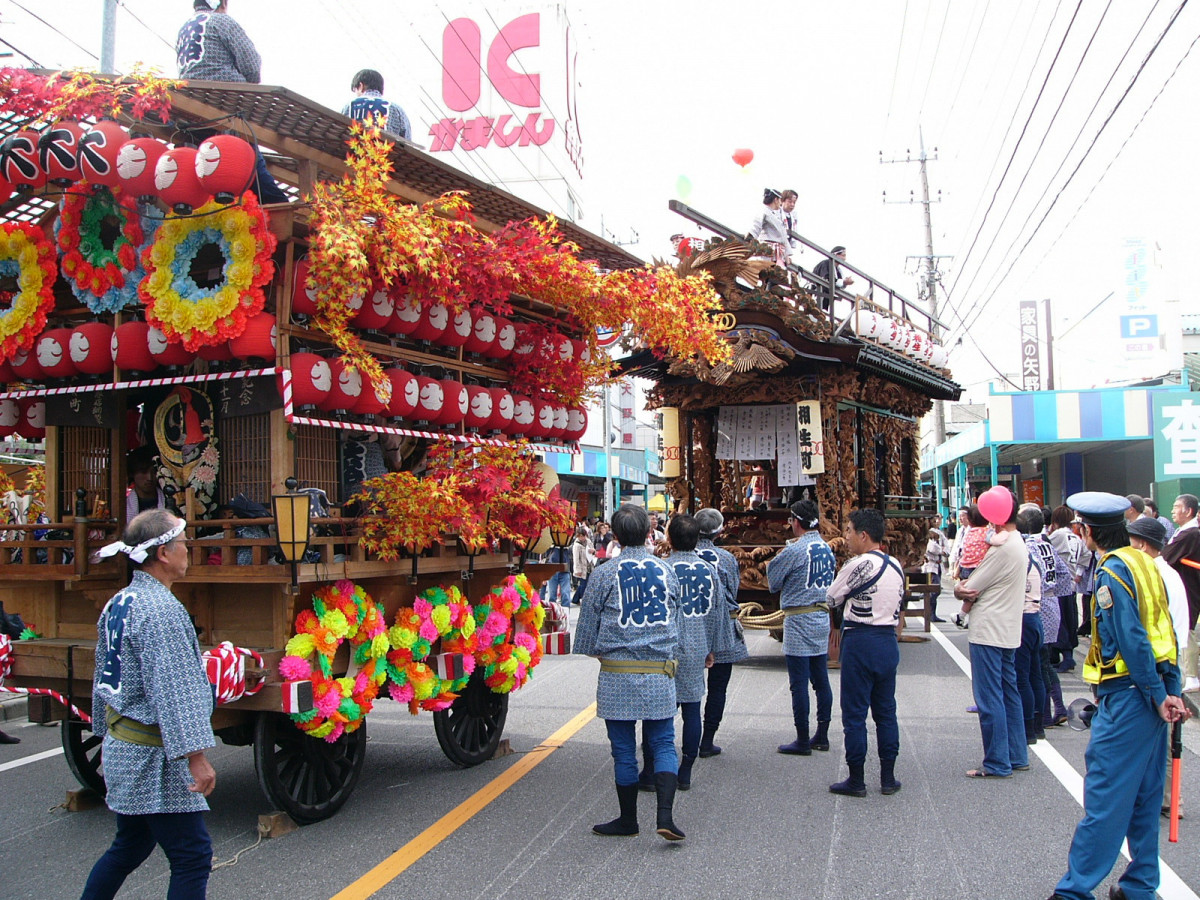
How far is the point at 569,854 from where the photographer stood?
483cm

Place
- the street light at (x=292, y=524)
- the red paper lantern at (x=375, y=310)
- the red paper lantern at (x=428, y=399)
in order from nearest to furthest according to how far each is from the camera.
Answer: the street light at (x=292, y=524), the red paper lantern at (x=375, y=310), the red paper lantern at (x=428, y=399)

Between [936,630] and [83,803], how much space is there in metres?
13.1

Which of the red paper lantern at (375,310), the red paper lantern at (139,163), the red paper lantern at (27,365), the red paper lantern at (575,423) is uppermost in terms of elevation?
the red paper lantern at (139,163)

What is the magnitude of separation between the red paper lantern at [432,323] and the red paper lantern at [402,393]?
0.33m

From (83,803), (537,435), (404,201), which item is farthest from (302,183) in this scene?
(83,803)

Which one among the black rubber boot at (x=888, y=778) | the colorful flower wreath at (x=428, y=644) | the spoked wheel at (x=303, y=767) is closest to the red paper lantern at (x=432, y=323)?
the colorful flower wreath at (x=428, y=644)

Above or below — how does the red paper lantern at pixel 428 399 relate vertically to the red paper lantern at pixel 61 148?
below

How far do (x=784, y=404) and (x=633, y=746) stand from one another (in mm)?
7912

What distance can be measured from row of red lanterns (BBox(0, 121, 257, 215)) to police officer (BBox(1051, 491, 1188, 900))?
4.72m

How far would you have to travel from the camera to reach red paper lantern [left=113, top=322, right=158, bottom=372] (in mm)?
5531

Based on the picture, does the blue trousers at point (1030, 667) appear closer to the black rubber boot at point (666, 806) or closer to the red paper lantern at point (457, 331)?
the black rubber boot at point (666, 806)

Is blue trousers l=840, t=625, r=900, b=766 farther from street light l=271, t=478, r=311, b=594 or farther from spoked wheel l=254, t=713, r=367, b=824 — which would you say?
street light l=271, t=478, r=311, b=594

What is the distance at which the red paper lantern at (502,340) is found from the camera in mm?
6996

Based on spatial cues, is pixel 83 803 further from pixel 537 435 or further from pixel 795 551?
pixel 795 551
